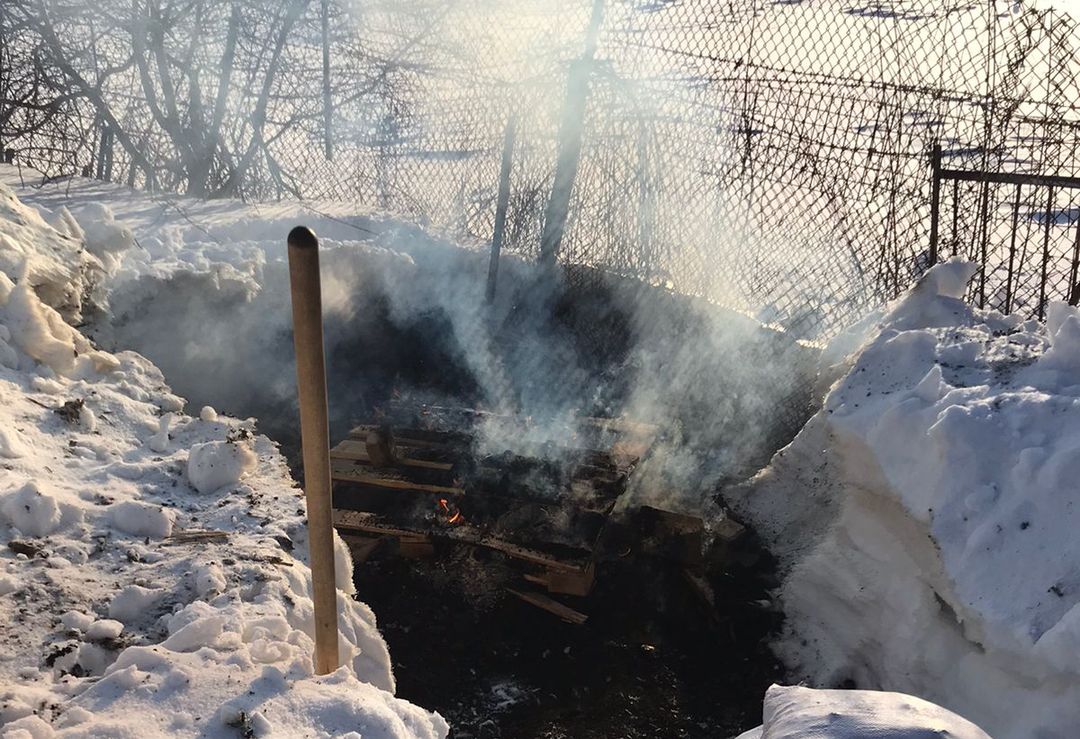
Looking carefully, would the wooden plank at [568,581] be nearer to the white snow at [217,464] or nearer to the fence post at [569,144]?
the white snow at [217,464]

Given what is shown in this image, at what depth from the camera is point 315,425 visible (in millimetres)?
2004

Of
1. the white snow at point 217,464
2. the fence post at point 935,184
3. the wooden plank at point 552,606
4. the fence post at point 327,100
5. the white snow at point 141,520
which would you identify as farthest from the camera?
the fence post at point 327,100

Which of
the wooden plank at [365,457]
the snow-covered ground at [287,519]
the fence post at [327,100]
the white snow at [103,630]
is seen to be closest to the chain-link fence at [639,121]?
the fence post at [327,100]

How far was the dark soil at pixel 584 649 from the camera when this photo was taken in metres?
4.02

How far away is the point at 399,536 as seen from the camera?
484 cm

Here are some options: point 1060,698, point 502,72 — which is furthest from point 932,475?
point 502,72

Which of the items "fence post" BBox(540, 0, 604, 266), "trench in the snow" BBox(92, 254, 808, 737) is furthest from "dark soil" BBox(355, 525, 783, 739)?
"fence post" BBox(540, 0, 604, 266)

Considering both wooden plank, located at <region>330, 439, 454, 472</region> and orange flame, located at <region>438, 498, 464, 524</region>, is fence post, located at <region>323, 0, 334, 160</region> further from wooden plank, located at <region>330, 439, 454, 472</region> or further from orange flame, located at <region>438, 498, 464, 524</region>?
orange flame, located at <region>438, 498, 464, 524</region>

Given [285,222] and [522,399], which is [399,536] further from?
[285,222]

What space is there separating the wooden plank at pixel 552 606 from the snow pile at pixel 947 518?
122cm

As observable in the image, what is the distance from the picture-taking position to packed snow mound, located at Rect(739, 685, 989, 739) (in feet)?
5.90

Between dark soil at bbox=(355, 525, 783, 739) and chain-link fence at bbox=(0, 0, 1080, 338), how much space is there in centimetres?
307

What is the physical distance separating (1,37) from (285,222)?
3395 mm

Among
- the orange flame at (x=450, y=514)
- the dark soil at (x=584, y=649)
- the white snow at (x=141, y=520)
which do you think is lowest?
the dark soil at (x=584, y=649)
